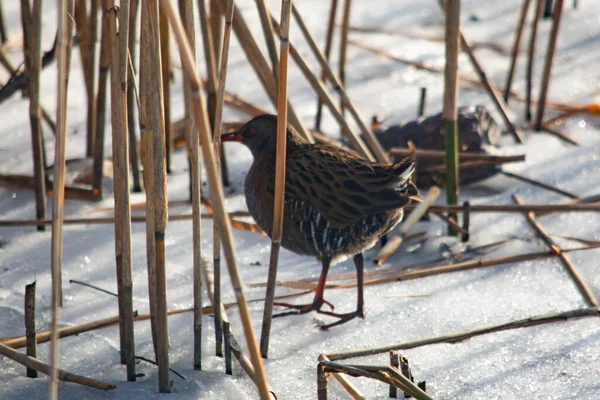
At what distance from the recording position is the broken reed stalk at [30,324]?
2.38 m

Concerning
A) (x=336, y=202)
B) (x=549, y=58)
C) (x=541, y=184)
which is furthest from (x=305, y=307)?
(x=549, y=58)

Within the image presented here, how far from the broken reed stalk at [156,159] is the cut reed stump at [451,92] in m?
1.58

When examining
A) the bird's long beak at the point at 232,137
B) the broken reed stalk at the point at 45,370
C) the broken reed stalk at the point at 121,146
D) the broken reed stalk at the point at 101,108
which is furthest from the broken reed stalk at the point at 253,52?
the broken reed stalk at the point at 45,370

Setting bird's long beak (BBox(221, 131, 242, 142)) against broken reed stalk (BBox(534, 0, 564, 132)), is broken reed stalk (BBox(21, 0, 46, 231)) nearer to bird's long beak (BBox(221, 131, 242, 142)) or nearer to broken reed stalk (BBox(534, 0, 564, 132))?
bird's long beak (BBox(221, 131, 242, 142))

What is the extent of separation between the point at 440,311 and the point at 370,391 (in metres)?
0.67

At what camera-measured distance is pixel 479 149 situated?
4395mm

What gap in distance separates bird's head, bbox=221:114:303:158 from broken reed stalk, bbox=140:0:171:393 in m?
1.18

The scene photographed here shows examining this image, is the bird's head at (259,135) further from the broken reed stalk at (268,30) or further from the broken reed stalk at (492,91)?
the broken reed stalk at (492,91)

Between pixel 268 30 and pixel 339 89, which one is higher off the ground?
pixel 268 30

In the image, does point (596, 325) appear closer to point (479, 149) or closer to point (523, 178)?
point (523, 178)

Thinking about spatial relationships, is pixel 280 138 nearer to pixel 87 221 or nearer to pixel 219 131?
pixel 219 131

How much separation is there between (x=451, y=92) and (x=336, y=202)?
834 mm

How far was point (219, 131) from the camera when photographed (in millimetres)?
2418

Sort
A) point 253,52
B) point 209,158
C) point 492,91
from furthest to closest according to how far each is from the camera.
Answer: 1. point 492,91
2. point 253,52
3. point 209,158
